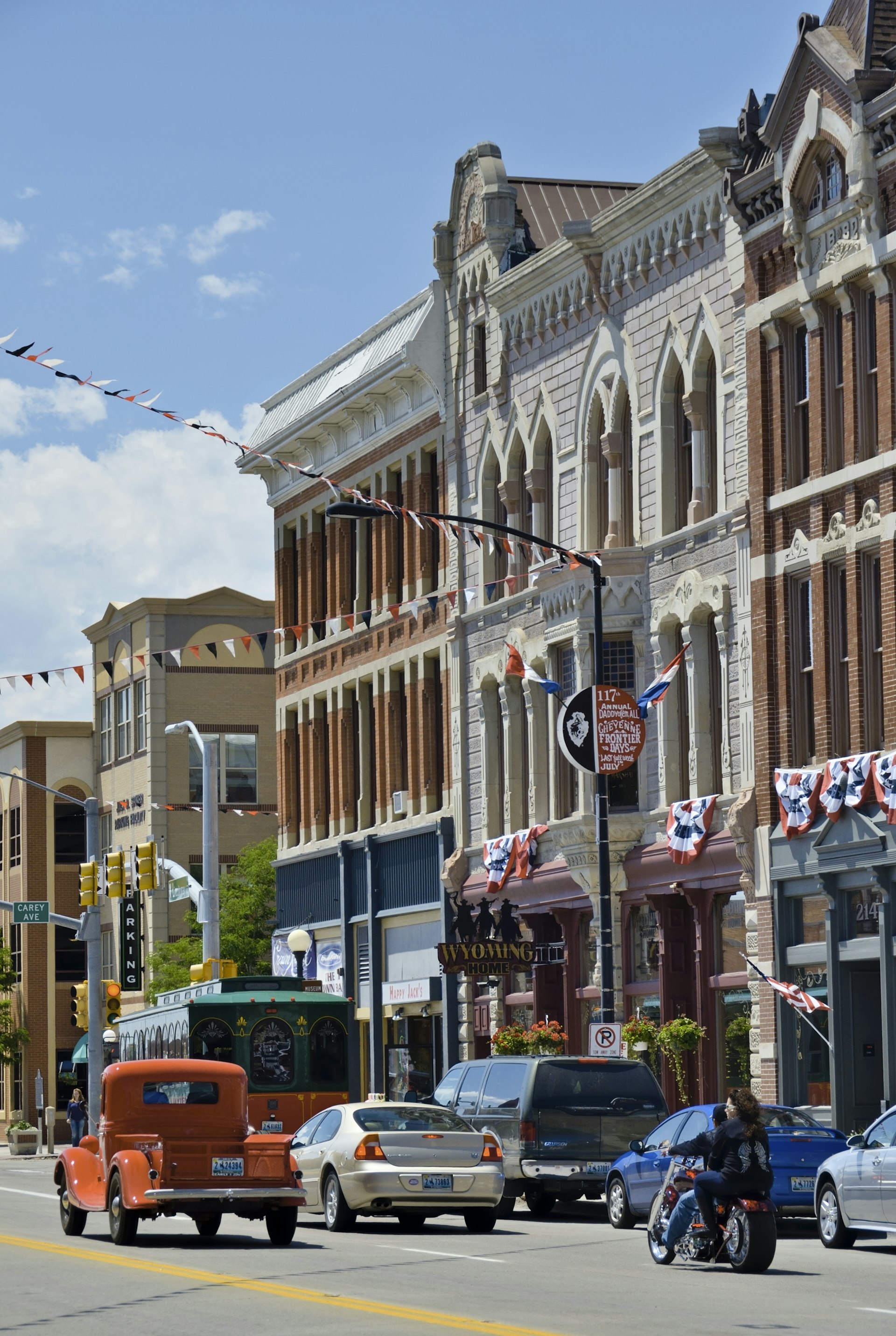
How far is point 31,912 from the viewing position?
49.9 m

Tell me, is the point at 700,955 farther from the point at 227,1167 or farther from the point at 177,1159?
the point at 177,1159

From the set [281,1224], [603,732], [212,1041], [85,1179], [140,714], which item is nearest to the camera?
[281,1224]

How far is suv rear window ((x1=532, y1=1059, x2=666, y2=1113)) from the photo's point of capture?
26797 millimetres

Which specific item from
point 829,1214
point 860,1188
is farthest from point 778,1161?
point 860,1188

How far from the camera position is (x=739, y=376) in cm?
3544

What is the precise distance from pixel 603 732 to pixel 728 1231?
13.2m

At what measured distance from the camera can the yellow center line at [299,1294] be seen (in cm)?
1470

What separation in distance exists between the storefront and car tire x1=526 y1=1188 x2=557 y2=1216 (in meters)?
7.68

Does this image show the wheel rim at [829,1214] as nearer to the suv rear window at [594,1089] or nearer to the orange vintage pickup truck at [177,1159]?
the suv rear window at [594,1089]

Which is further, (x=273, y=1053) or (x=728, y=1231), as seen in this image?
(x=273, y=1053)

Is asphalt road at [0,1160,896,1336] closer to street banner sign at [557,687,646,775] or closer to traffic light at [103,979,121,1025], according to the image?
street banner sign at [557,687,646,775]

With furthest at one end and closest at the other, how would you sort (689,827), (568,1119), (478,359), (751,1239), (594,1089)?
(478,359)
(689,827)
(594,1089)
(568,1119)
(751,1239)

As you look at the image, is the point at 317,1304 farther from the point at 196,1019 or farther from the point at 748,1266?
the point at 196,1019

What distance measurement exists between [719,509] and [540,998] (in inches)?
393
